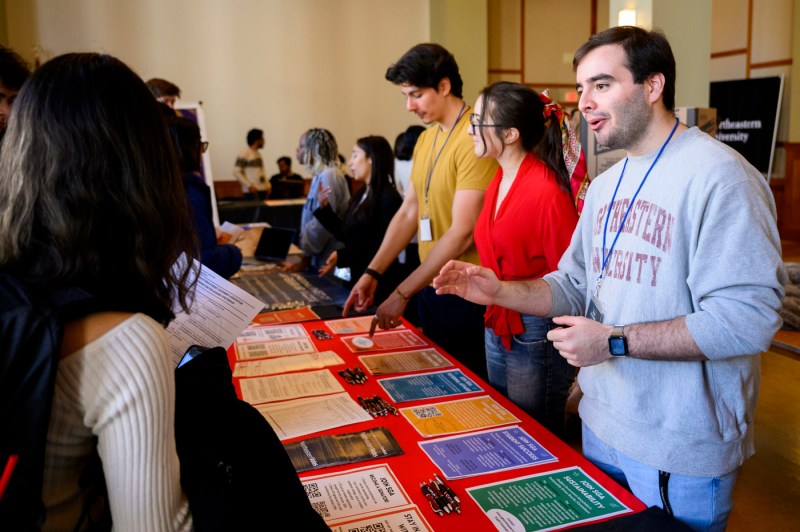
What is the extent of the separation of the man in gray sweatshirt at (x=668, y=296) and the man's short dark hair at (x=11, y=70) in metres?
1.43

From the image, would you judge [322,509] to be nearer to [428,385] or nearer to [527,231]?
[428,385]

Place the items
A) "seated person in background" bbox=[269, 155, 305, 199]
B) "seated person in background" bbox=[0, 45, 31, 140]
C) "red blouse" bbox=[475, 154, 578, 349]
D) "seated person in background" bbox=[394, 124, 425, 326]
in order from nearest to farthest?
1. "seated person in background" bbox=[0, 45, 31, 140]
2. "red blouse" bbox=[475, 154, 578, 349]
3. "seated person in background" bbox=[394, 124, 425, 326]
4. "seated person in background" bbox=[269, 155, 305, 199]

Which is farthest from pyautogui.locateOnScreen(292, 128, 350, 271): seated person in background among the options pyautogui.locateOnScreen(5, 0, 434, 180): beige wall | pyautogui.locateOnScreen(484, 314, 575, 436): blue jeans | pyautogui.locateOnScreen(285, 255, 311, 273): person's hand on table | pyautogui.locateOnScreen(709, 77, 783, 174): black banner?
pyautogui.locateOnScreen(709, 77, 783, 174): black banner

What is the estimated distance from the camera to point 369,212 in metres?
3.43

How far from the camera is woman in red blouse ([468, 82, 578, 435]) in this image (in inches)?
74.4

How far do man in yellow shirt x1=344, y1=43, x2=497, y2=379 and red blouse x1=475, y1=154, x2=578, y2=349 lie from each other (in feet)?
1.05

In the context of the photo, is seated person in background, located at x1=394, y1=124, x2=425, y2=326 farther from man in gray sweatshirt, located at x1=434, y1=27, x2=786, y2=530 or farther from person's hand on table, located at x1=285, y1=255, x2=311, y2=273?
man in gray sweatshirt, located at x1=434, y1=27, x2=786, y2=530

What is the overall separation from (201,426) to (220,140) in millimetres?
9459

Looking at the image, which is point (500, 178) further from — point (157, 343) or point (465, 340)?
point (157, 343)

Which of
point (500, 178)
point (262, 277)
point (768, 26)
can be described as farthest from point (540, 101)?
point (768, 26)

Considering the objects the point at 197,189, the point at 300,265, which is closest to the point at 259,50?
the point at 300,265

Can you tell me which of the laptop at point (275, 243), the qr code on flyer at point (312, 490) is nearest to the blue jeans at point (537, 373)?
the qr code on flyer at point (312, 490)

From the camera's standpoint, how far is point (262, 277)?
3.71 metres

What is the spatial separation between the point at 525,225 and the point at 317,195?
97.1 inches
